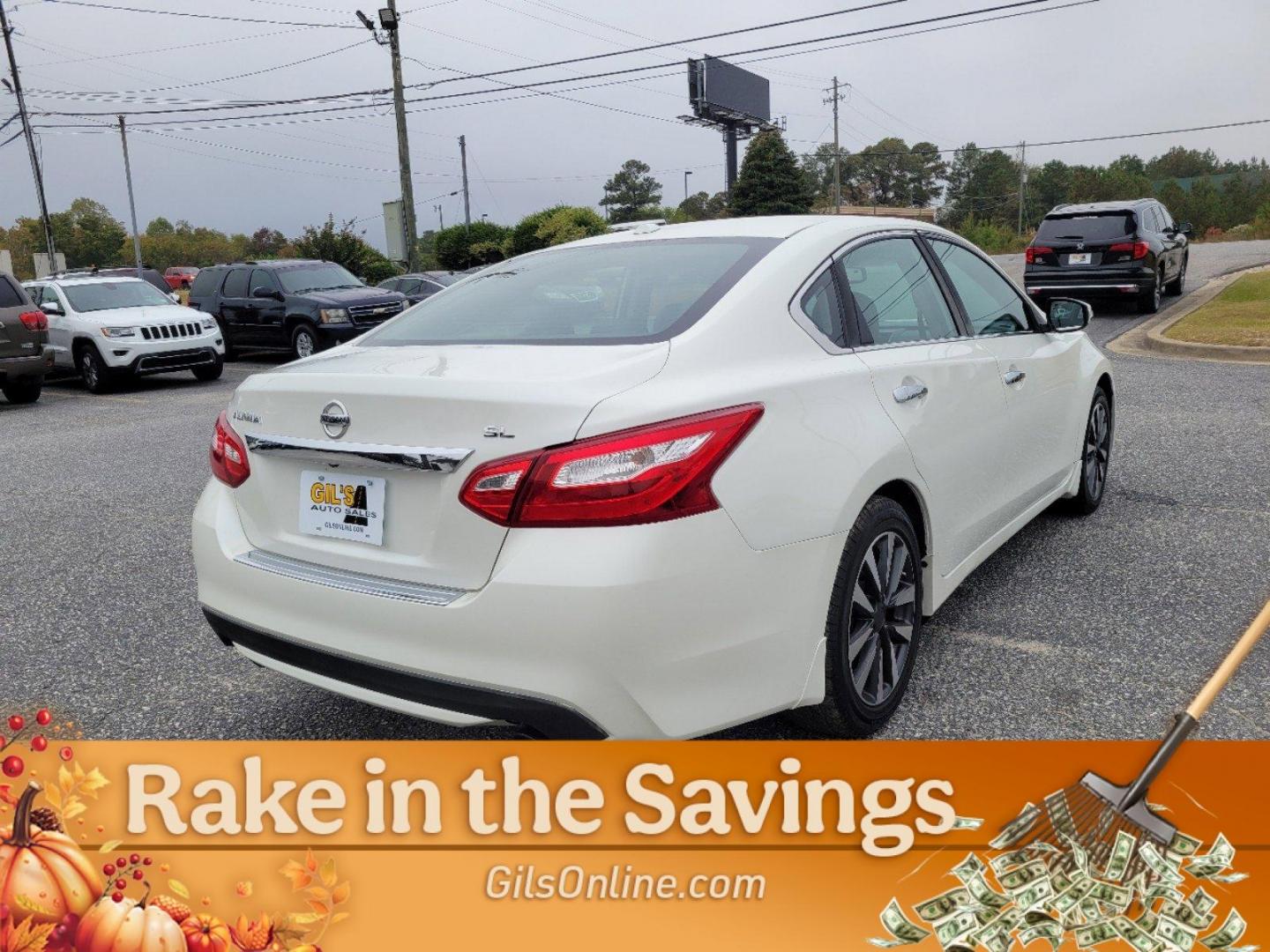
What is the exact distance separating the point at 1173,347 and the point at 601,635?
451 inches

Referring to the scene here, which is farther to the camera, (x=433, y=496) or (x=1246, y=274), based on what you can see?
(x=1246, y=274)

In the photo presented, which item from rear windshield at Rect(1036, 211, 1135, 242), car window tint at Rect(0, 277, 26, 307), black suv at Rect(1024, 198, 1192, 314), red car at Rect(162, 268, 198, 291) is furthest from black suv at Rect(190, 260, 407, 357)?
red car at Rect(162, 268, 198, 291)

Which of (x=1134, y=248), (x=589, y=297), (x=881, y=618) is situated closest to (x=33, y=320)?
(x=589, y=297)

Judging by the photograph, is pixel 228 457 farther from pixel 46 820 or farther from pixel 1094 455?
pixel 1094 455

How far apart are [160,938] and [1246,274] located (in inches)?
879

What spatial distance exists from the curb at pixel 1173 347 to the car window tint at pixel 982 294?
7920 mm

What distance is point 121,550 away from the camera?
5289mm

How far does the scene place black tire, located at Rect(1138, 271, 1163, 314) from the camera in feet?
49.3

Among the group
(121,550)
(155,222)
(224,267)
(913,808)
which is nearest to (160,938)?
(913,808)

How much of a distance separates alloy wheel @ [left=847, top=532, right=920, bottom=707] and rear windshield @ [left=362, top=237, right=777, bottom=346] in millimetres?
836

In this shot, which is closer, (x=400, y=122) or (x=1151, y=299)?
(x=1151, y=299)

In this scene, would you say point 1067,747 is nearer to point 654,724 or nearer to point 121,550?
point 654,724

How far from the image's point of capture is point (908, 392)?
300cm

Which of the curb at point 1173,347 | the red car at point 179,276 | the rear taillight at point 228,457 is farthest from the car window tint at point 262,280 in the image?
the red car at point 179,276
